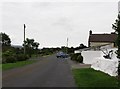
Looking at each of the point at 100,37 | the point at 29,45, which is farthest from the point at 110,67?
the point at 100,37

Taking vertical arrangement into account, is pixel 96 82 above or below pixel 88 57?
below

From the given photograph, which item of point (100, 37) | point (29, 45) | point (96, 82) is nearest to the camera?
point (96, 82)

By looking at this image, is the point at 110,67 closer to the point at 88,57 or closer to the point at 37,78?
the point at 37,78

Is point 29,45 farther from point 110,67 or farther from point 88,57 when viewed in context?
point 110,67

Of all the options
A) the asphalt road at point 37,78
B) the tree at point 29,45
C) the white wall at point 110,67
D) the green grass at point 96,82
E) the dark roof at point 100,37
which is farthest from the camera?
the dark roof at point 100,37

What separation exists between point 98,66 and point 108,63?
502 centimetres

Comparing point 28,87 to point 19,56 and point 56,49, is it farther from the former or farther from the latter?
point 56,49

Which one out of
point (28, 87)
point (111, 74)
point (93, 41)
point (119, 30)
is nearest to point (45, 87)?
point (28, 87)

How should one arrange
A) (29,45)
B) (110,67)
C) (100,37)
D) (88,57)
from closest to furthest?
(110,67) → (88,57) → (29,45) → (100,37)

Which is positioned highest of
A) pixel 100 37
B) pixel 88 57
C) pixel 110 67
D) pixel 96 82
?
pixel 100 37

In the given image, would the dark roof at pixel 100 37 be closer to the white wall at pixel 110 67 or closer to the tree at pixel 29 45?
the tree at pixel 29 45

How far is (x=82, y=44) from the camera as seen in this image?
4429 inches

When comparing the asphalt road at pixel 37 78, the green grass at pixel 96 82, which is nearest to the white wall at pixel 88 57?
the asphalt road at pixel 37 78

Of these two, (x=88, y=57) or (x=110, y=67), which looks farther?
(x=88, y=57)
